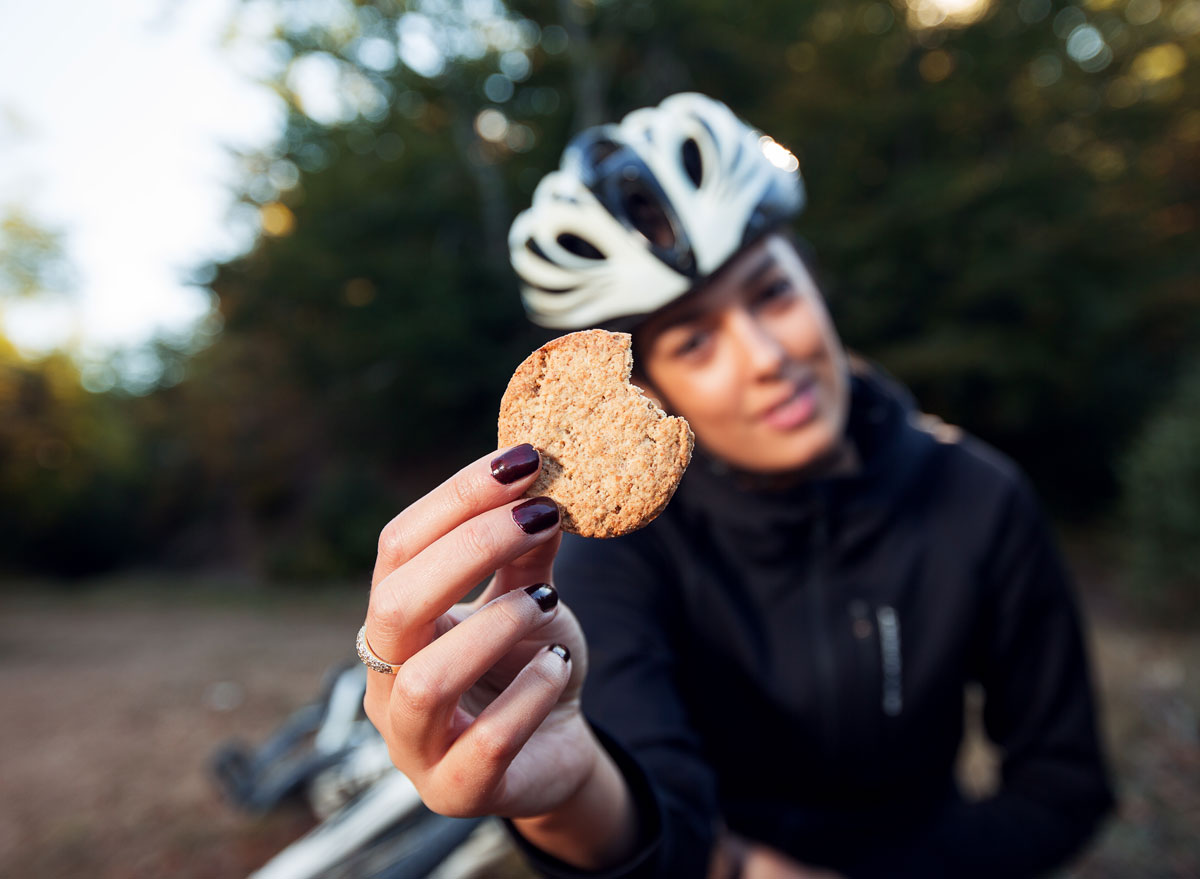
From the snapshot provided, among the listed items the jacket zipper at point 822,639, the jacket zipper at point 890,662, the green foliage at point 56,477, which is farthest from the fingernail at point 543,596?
the green foliage at point 56,477

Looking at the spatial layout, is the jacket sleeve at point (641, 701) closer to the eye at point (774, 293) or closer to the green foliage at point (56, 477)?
the eye at point (774, 293)

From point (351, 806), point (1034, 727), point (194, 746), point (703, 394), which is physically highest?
point (703, 394)

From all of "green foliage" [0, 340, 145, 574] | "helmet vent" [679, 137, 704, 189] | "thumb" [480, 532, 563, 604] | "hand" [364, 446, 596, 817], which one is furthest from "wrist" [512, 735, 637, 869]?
"green foliage" [0, 340, 145, 574]

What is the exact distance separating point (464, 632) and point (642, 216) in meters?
1.61

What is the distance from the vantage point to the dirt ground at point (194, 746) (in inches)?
158

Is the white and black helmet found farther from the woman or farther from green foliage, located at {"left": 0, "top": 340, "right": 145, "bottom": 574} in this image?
green foliage, located at {"left": 0, "top": 340, "right": 145, "bottom": 574}

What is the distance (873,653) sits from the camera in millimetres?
2154

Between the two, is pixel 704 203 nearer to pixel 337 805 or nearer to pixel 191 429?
pixel 337 805

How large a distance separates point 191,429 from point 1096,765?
2552cm

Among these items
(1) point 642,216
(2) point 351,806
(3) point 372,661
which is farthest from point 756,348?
(2) point 351,806

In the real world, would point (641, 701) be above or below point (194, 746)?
above

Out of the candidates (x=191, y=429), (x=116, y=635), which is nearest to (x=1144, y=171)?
(x=116, y=635)

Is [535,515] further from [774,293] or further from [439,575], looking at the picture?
[774,293]

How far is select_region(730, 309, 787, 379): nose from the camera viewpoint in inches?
77.9
